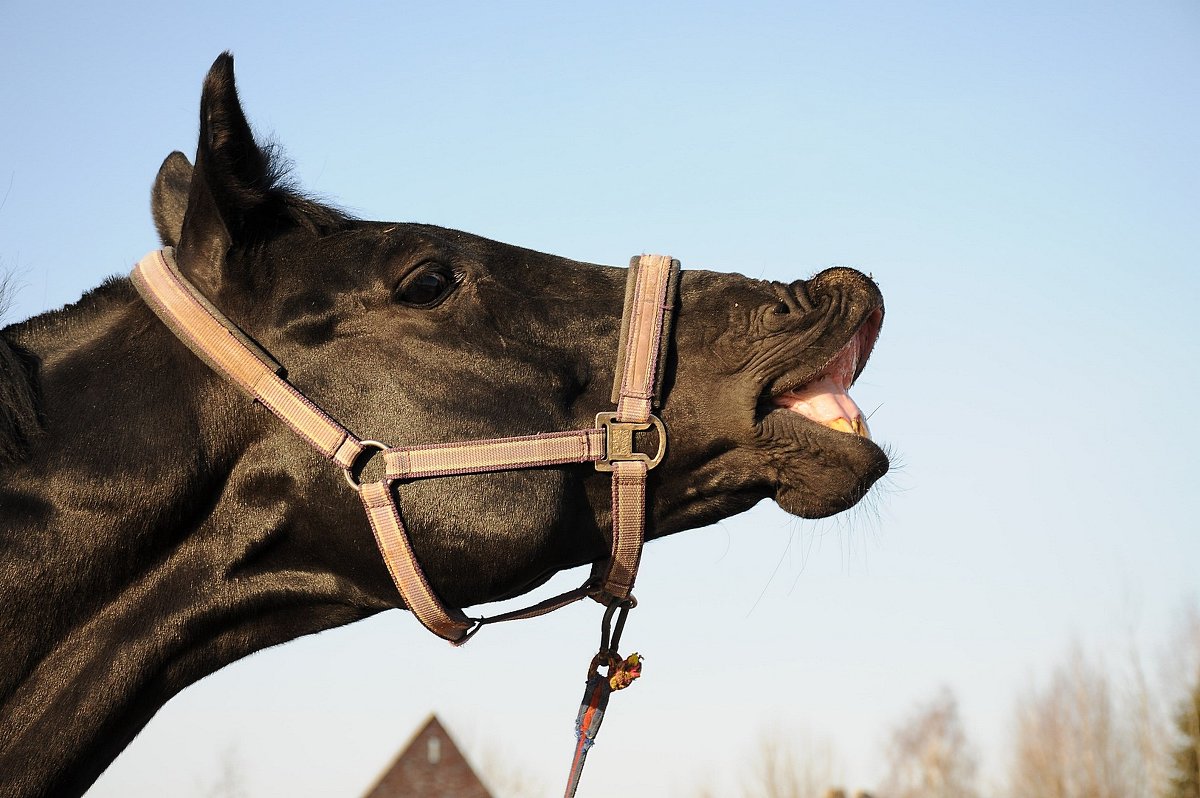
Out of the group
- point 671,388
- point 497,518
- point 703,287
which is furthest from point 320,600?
point 703,287

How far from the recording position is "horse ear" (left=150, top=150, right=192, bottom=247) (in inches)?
204

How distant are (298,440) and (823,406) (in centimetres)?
177

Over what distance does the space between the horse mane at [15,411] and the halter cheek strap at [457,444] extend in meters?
0.49

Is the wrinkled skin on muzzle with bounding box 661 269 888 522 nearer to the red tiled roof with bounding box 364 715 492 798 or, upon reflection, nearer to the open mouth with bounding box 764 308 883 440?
the open mouth with bounding box 764 308 883 440

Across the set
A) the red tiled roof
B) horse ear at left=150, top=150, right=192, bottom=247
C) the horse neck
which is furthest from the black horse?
the red tiled roof

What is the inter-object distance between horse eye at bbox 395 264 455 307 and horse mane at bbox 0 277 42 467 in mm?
1207

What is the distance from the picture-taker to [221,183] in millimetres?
4383

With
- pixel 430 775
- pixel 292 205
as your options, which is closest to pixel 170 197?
pixel 292 205

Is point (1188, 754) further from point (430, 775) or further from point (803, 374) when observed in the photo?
point (803, 374)

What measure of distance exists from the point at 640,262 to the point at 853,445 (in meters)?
1.00

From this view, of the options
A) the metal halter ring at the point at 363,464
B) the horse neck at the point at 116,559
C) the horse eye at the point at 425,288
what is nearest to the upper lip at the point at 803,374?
the horse eye at the point at 425,288

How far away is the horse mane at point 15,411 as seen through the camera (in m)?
4.07

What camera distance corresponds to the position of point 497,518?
432 centimetres

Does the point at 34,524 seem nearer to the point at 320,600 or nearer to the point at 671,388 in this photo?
the point at 320,600
